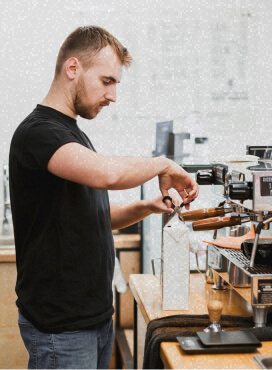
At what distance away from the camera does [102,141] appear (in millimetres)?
3473

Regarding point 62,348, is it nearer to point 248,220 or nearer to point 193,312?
point 193,312

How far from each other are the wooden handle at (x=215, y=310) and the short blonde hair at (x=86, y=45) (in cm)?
78

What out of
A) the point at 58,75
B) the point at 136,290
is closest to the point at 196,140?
the point at 136,290

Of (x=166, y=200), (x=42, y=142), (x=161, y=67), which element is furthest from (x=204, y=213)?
(x=161, y=67)

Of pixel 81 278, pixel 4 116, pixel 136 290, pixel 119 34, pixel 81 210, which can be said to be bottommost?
pixel 136 290

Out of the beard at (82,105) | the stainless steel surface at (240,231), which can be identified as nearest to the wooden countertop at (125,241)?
the stainless steel surface at (240,231)

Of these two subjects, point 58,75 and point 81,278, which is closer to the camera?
point 81,278

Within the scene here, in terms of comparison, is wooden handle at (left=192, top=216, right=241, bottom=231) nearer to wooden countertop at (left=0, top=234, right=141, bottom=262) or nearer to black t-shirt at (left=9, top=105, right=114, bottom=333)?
black t-shirt at (left=9, top=105, right=114, bottom=333)

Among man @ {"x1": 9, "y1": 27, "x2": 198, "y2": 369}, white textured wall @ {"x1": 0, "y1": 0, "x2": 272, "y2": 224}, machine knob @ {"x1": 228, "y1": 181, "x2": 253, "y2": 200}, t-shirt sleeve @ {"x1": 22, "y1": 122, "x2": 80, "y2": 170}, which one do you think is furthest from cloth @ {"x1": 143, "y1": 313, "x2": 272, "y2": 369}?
white textured wall @ {"x1": 0, "y1": 0, "x2": 272, "y2": 224}

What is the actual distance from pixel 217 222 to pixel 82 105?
0.54 metres

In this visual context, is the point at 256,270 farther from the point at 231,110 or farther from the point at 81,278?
the point at 231,110

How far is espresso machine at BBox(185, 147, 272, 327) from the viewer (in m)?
1.54

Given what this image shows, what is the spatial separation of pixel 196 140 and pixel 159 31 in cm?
72

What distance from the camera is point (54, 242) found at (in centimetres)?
152
